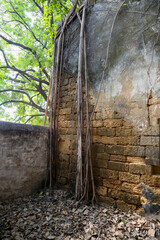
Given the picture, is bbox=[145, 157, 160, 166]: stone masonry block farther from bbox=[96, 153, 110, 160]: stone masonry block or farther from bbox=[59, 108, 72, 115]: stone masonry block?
bbox=[59, 108, 72, 115]: stone masonry block

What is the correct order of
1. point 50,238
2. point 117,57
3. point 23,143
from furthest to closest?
Answer: point 23,143 < point 117,57 < point 50,238

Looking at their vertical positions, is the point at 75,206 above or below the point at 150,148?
below

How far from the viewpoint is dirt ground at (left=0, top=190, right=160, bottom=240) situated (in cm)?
182

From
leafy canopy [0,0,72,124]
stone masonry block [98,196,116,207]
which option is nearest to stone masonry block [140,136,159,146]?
stone masonry block [98,196,116,207]

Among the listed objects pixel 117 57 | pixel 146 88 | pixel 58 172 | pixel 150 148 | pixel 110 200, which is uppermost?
pixel 117 57

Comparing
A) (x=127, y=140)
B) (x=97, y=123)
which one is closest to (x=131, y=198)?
(x=127, y=140)

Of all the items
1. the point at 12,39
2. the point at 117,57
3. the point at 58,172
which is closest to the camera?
the point at 117,57

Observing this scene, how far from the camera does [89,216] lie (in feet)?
7.18

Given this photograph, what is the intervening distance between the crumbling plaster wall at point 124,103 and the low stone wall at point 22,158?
19.3 inches

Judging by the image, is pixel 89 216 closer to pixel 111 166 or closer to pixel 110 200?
pixel 110 200

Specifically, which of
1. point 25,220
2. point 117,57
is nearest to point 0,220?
point 25,220

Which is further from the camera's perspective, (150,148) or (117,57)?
(117,57)

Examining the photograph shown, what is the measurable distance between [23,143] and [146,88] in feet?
6.85

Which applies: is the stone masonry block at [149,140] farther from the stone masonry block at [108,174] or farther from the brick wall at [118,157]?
the stone masonry block at [108,174]
